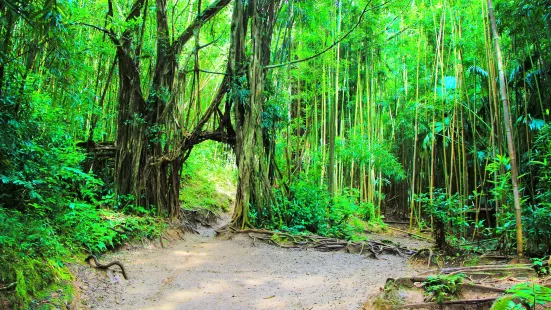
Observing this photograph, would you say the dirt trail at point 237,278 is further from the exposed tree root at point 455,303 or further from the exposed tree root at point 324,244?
the exposed tree root at point 455,303

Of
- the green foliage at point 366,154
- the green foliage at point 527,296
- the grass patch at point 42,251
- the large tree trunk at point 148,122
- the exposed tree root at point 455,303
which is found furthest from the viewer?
the green foliage at point 366,154

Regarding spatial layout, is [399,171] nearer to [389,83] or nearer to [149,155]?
[389,83]

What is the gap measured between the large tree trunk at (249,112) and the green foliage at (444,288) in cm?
528

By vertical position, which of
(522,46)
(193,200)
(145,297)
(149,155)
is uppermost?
(522,46)

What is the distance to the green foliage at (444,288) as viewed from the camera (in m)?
2.57

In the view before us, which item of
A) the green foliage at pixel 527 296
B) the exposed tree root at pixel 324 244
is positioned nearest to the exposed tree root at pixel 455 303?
the green foliage at pixel 527 296


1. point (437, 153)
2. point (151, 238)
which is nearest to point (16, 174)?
point (151, 238)

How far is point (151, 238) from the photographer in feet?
21.7

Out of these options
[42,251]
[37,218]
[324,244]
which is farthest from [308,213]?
[42,251]

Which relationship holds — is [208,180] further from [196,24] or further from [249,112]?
[196,24]

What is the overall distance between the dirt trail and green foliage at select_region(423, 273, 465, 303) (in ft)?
2.51

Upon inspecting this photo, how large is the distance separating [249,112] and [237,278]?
4.18 m

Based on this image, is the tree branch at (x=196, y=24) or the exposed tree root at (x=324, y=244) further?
the tree branch at (x=196, y=24)

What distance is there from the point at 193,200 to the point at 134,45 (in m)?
5.63
